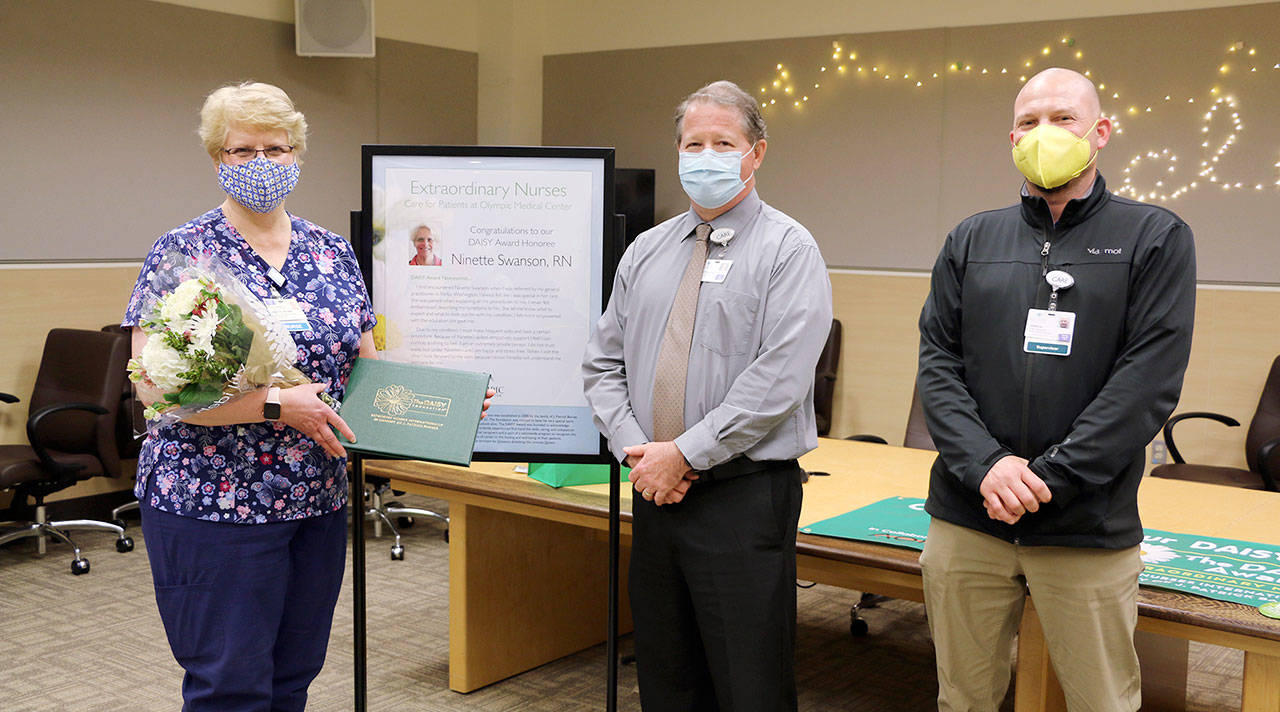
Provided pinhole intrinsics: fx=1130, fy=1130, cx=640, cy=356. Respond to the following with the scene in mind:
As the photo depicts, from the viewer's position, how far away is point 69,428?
5.45 m

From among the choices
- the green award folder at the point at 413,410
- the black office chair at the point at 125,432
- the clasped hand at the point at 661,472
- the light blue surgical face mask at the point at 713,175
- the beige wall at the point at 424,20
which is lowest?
the black office chair at the point at 125,432

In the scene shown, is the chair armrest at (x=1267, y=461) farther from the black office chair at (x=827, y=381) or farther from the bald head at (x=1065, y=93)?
the bald head at (x=1065, y=93)

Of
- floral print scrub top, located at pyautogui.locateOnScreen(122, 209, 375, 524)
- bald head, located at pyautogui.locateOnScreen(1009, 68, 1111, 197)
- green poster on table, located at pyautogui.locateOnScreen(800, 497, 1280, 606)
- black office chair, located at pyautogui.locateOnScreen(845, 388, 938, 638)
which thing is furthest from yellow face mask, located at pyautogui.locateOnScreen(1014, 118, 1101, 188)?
black office chair, located at pyautogui.locateOnScreen(845, 388, 938, 638)

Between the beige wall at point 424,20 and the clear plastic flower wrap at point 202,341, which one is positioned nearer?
the clear plastic flower wrap at point 202,341

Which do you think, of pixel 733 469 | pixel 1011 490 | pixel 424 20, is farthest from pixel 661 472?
pixel 424 20

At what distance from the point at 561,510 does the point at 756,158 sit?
1.26m

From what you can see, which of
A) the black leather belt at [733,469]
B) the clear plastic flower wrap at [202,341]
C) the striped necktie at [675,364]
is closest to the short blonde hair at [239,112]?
the clear plastic flower wrap at [202,341]

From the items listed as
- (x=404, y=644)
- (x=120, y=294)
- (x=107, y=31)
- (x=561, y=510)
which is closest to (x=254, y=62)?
(x=107, y=31)

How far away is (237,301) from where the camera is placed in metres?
2.03

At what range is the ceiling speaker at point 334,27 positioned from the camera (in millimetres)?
6664

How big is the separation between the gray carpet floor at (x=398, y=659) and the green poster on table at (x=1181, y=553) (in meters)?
0.92

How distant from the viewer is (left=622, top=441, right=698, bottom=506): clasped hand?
2.30 m

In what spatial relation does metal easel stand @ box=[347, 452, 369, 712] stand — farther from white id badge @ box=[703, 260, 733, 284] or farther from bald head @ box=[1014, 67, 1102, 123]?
bald head @ box=[1014, 67, 1102, 123]

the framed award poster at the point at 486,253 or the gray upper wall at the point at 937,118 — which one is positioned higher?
the gray upper wall at the point at 937,118
